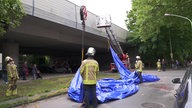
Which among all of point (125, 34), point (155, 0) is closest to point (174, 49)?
point (125, 34)

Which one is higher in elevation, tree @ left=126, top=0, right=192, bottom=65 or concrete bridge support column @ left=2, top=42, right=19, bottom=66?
tree @ left=126, top=0, right=192, bottom=65

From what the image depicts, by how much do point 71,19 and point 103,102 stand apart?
13215 millimetres

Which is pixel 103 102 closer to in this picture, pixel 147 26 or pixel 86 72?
pixel 86 72

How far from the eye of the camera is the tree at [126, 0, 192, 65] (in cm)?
2096

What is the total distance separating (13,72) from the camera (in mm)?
10906

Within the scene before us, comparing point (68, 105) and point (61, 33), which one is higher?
point (61, 33)

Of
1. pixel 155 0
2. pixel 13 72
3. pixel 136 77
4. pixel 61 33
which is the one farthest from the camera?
pixel 61 33

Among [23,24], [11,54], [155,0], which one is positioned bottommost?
[11,54]

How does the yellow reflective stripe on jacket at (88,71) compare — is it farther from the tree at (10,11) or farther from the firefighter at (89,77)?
the tree at (10,11)

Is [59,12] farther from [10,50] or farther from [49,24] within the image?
[10,50]

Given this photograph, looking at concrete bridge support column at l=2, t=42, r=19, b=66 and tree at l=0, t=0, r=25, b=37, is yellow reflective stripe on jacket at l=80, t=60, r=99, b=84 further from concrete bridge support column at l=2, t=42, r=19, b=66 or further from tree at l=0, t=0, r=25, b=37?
concrete bridge support column at l=2, t=42, r=19, b=66

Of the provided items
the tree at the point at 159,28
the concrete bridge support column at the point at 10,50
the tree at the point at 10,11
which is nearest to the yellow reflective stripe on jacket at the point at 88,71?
the tree at the point at 10,11

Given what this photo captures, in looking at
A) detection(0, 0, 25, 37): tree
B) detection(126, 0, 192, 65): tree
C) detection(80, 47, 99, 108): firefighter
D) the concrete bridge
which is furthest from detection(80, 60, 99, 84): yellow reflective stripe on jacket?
detection(126, 0, 192, 65): tree

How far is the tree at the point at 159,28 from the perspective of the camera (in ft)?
68.8
